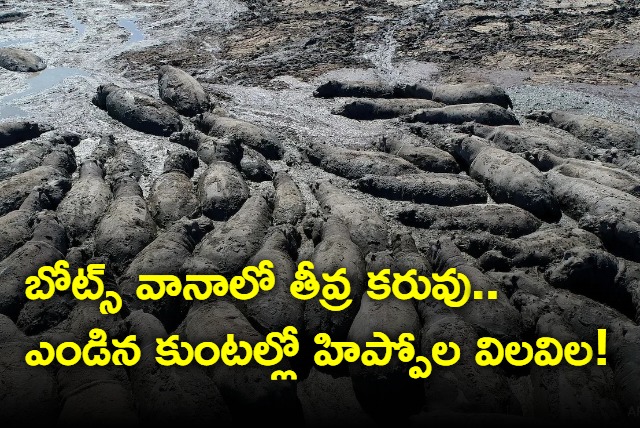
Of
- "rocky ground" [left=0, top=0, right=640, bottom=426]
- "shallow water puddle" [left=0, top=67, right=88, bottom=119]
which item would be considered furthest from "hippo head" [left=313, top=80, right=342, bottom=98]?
"shallow water puddle" [left=0, top=67, right=88, bottom=119]

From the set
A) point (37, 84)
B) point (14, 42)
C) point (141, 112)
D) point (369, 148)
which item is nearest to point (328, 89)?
point (369, 148)

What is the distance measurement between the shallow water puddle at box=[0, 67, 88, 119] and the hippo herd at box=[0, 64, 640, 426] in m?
1.82

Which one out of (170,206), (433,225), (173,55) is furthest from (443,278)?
(173,55)

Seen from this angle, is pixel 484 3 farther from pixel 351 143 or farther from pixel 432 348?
pixel 432 348

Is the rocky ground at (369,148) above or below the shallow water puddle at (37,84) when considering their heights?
above

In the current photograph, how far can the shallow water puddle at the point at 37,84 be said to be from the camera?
1284 centimetres

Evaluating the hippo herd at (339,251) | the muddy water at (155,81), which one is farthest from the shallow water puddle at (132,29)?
the hippo herd at (339,251)

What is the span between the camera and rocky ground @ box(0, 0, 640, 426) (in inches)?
202

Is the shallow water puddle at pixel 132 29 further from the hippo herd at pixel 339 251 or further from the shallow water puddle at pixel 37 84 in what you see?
the hippo herd at pixel 339 251

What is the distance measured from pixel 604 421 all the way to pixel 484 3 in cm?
1826

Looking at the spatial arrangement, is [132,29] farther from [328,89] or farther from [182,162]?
[182,162]

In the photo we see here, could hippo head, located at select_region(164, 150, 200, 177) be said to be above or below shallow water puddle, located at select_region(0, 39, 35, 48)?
above

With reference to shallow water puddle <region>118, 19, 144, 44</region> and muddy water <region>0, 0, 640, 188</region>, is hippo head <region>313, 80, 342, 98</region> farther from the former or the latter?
shallow water puddle <region>118, 19, 144, 44</region>

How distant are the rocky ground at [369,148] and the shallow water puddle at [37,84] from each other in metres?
0.06
